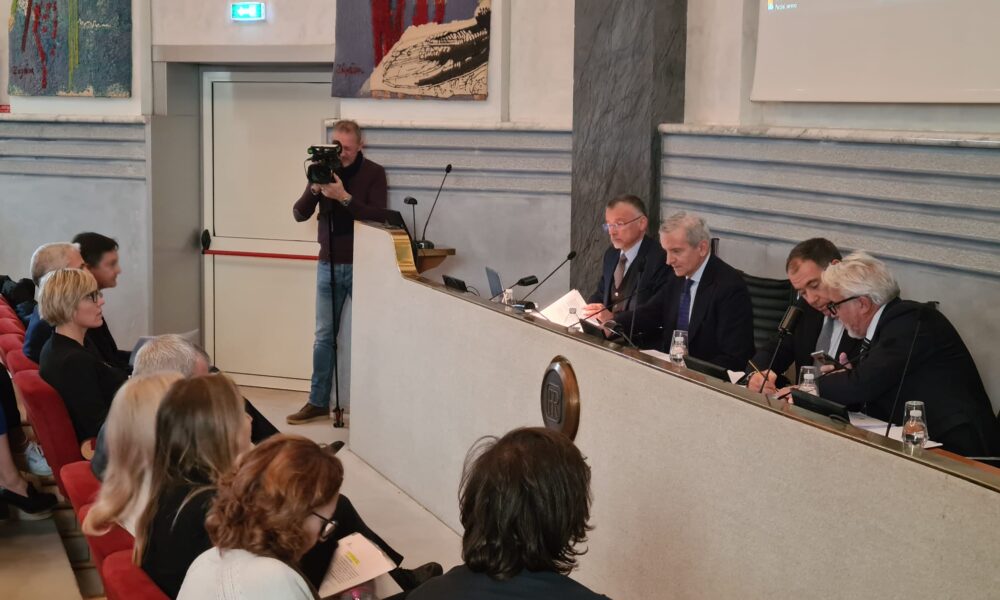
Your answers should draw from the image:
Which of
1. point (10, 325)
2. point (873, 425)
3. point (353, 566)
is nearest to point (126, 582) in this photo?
point (353, 566)

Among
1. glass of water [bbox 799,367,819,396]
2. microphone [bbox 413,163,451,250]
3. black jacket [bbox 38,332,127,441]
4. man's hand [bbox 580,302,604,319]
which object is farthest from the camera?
microphone [bbox 413,163,451,250]

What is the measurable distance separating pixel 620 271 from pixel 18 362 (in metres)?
2.53

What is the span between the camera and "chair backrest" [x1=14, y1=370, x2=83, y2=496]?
381 centimetres

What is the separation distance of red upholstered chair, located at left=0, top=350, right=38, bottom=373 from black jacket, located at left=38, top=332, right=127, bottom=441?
0.07 meters

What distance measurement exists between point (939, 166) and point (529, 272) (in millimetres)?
2567

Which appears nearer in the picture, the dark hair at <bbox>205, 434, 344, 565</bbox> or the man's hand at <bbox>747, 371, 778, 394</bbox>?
the dark hair at <bbox>205, 434, 344, 565</bbox>

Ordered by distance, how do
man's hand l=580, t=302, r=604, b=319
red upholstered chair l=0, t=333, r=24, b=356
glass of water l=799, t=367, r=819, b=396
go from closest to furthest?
glass of water l=799, t=367, r=819, b=396 → red upholstered chair l=0, t=333, r=24, b=356 → man's hand l=580, t=302, r=604, b=319

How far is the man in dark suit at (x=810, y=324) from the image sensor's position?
390 centimetres

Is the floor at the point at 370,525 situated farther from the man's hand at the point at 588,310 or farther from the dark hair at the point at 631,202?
the dark hair at the point at 631,202

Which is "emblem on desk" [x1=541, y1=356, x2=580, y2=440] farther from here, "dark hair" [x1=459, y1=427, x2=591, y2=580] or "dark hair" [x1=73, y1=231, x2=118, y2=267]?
"dark hair" [x1=73, y1=231, x2=118, y2=267]

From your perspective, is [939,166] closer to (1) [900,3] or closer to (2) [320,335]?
(1) [900,3]

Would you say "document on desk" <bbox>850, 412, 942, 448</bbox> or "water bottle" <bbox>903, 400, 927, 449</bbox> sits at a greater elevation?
"water bottle" <bbox>903, 400, 927, 449</bbox>

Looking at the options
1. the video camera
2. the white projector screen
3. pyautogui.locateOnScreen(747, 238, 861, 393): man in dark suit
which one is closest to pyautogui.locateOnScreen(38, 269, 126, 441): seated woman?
the video camera

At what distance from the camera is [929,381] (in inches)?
130
